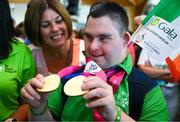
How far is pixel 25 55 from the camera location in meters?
1.84

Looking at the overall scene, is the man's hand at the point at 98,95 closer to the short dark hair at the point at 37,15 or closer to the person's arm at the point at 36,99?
the person's arm at the point at 36,99

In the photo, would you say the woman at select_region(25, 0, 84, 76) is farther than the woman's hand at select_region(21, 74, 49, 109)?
Yes

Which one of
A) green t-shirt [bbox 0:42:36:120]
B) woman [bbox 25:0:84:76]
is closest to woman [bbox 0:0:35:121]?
green t-shirt [bbox 0:42:36:120]

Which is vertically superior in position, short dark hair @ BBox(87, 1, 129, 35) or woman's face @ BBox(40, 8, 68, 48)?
short dark hair @ BBox(87, 1, 129, 35)

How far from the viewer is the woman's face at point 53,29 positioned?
2093 mm

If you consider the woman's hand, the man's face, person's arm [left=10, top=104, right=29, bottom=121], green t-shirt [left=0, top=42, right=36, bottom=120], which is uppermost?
the man's face

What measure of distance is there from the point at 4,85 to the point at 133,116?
27.9 inches

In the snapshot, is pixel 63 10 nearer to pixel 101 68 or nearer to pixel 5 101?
pixel 5 101

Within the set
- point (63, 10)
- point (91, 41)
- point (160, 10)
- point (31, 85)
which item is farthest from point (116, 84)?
point (63, 10)

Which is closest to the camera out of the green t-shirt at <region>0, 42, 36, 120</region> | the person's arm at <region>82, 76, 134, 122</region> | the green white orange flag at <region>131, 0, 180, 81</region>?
the person's arm at <region>82, 76, 134, 122</region>

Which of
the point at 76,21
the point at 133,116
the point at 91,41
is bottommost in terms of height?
the point at 76,21

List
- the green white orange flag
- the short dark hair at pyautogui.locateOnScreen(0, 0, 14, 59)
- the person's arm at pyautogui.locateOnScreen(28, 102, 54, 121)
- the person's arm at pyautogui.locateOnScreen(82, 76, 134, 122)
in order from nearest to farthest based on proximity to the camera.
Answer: the person's arm at pyautogui.locateOnScreen(82, 76, 134, 122) → the person's arm at pyautogui.locateOnScreen(28, 102, 54, 121) → the green white orange flag → the short dark hair at pyautogui.locateOnScreen(0, 0, 14, 59)

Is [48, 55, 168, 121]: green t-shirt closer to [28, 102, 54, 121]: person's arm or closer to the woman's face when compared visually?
[28, 102, 54, 121]: person's arm

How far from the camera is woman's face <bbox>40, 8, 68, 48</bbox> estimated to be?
2.09 metres
